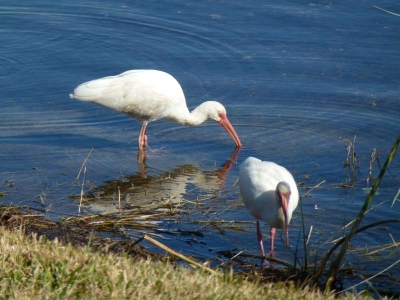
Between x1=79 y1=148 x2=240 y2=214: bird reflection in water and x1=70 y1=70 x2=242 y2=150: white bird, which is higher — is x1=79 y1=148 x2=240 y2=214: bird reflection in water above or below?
below

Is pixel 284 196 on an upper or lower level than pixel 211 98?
upper

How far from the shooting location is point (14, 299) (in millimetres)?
3711

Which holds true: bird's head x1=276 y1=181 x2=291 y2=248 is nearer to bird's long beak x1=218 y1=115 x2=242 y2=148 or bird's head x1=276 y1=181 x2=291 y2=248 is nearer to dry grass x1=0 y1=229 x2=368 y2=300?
dry grass x1=0 y1=229 x2=368 y2=300

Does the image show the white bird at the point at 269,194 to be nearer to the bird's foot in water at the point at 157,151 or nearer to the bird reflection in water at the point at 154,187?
the bird reflection in water at the point at 154,187

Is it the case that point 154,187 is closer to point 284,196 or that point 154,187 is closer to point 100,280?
point 284,196

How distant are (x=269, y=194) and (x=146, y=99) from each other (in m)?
3.13

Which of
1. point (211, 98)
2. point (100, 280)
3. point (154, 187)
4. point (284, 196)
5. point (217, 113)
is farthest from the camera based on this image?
point (211, 98)

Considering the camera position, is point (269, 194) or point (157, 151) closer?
point (269, 194)

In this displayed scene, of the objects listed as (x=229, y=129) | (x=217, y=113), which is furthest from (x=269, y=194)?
(x=217, y=113)

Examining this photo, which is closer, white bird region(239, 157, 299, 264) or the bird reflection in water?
white bird region(239, 157, 299, 264)

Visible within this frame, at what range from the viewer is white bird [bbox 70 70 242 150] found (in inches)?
350

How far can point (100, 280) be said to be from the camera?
13.1ft

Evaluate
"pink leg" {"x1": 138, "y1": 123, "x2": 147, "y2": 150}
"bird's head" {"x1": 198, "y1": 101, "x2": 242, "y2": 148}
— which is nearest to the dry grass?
"pink leg" {"x1": 138, "y1": 123, "x2": 147, "y2": 150}

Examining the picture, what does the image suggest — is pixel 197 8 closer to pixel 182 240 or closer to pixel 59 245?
pixel 182 240
